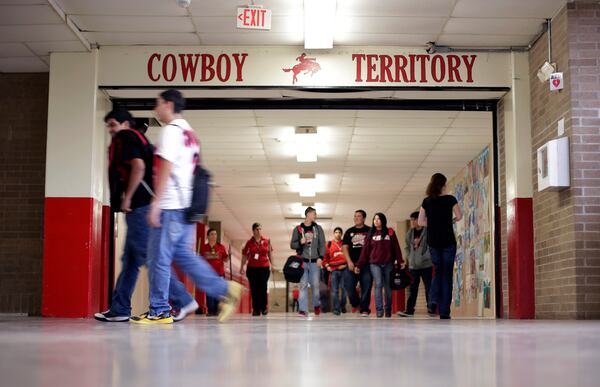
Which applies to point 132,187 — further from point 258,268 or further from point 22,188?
point 258,268

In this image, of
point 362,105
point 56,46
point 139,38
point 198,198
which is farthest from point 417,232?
point 198,198

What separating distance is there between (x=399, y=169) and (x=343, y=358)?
Result: 13.6 meters

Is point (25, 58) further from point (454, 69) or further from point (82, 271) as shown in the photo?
point (454, 69)

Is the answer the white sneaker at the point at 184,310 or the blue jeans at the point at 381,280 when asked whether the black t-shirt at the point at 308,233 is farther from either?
the white sneaker at the point at 184,310

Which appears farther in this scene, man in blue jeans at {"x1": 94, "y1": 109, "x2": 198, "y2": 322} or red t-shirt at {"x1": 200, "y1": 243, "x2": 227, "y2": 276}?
red t-shirt at {"x1": 200, "y1": 243, "x2": 227, "y2": 276}

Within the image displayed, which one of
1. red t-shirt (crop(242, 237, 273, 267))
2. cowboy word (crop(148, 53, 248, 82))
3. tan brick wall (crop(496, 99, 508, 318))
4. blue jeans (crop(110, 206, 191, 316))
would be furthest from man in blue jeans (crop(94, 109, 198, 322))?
red t-shirt (crop(242, 237, 273, 267))

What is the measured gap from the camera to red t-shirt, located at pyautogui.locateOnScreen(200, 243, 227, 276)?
15328 millimetres

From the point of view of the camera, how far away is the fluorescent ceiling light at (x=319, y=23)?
8.42 meters

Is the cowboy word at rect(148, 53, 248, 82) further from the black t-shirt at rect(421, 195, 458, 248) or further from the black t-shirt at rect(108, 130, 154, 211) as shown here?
the black t-shirt at rect(108, 130, 154, 211)

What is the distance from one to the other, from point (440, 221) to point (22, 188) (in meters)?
5.36

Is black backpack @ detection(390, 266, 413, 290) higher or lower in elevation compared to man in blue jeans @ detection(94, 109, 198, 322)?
lower

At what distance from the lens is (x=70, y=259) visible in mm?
9625

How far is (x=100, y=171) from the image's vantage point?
10016 millimetres

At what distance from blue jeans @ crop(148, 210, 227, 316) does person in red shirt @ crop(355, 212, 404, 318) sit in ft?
17.4
